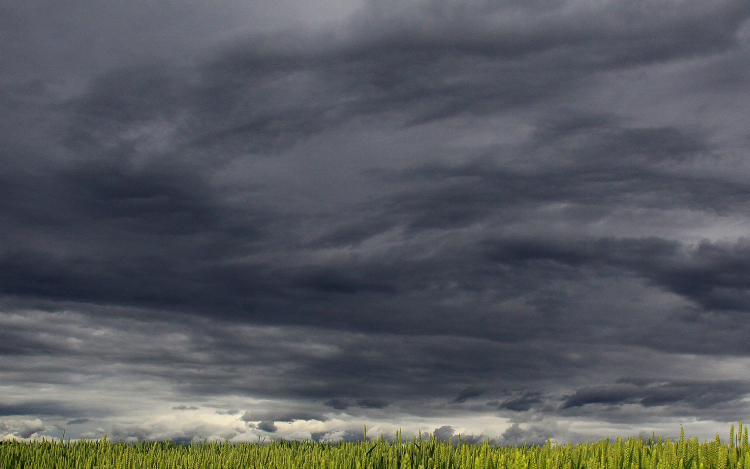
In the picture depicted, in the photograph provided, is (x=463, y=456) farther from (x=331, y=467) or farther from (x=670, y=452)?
(x=670, y=452)

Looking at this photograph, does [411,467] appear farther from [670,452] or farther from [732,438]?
[732,438]

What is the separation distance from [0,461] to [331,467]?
27.4 meters

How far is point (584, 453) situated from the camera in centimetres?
2309

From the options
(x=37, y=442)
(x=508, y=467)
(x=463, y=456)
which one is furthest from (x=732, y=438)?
(x=37, y=442)

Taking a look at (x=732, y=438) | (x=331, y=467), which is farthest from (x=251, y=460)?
(x=732, y=438)

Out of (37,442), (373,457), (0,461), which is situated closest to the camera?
(373,457)

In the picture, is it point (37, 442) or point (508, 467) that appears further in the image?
point (37, 442)

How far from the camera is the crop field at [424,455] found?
66.2ft

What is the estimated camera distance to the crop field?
2019cm

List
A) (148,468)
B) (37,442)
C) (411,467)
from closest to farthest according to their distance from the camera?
1. (411,467)
2. (148,468)
3. (37,442)

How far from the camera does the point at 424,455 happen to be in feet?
86.0

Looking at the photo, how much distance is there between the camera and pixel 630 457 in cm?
2273

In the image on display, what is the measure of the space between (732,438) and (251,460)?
2062cm

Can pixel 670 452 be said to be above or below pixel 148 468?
above
